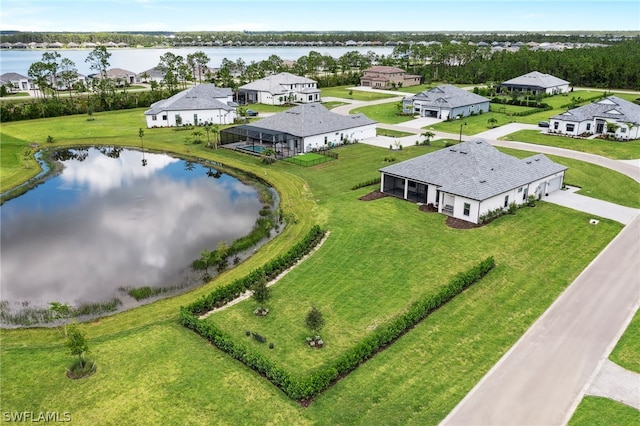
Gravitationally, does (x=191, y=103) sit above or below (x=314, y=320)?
above

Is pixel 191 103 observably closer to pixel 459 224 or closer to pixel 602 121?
pixel 459 224

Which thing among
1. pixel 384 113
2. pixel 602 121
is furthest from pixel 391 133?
pixel 602 121

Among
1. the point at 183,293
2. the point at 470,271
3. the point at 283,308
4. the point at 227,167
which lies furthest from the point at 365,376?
the point at 227,167

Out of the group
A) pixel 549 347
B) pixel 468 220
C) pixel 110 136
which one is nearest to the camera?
pixel 549 347

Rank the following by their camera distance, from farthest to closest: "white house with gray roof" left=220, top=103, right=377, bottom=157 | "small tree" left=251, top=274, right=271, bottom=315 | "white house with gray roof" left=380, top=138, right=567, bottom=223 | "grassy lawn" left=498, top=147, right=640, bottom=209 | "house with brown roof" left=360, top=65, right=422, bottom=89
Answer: "house with brown roof" left=360, top=65, right=422, bottom=89, "white house with gray roof" left=220, top=103, right=377, bottom=157, "grassy lawn" left=498, top=147, right=640, bottom=209, "white house with gray roof" left=380, top=138, right=567, bottom=223, "small tree" left=251, top=274, right=271, bottom=315

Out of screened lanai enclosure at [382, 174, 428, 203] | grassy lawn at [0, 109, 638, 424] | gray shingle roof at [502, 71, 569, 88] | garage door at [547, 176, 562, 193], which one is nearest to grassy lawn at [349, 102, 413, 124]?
gray shingle roof at [502, 71, 569, 88]

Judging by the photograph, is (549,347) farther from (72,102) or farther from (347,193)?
(72,102)

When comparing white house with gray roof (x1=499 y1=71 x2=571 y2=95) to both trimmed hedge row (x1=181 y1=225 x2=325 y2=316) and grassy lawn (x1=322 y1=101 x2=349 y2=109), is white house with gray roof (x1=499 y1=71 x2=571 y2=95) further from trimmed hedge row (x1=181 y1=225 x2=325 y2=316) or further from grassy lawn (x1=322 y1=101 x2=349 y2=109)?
trimmed hedge row (x1=181 y1=225 x2=325 y2=316)
